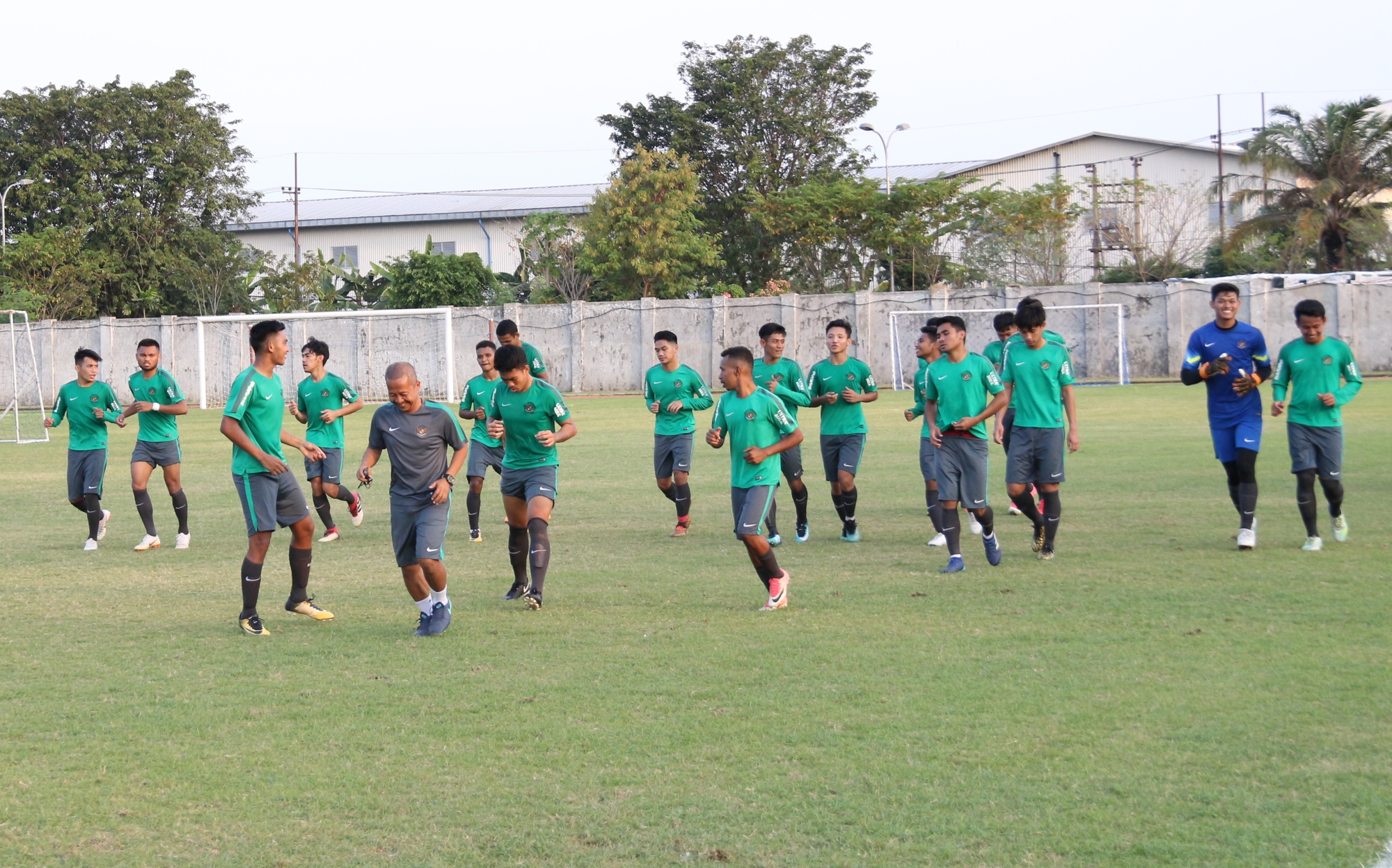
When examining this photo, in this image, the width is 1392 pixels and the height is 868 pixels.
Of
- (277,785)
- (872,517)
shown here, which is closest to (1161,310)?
(872,517)

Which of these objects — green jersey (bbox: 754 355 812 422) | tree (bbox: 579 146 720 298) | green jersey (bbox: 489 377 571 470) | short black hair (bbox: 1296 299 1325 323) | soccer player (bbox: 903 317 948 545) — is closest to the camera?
green jersey (bbox: 489 377 571 470)

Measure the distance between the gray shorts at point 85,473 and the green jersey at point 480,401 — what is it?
11.0 ft

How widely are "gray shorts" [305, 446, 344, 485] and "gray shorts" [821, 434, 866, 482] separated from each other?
4516 millimetres

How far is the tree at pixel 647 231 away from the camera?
144 feet

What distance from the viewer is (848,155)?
51.2 metres

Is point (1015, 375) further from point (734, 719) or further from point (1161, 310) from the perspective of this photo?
point (1161, 310)

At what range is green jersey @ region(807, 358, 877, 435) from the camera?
11484mm

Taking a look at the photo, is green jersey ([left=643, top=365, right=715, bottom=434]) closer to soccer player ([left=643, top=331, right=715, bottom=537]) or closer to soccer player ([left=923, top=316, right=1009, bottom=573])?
soccer player ([left=643, top=331, right=715, bottom=537])

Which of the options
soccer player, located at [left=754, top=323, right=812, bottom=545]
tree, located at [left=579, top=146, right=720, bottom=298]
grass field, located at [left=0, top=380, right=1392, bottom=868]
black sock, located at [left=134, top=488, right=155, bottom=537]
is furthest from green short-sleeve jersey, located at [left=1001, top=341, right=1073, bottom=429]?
tree, located at [left=579, top=146, right=720, bottom=298]

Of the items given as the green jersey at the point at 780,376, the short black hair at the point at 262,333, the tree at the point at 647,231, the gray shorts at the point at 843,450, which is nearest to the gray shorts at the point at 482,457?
the green jersey at the point at 780,376

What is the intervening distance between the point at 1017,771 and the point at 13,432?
1214 inches

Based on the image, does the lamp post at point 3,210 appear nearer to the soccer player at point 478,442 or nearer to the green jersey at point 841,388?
the soccer player at point 478,442

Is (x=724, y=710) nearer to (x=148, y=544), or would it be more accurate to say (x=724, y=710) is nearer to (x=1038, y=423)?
(x=1038, y=423)

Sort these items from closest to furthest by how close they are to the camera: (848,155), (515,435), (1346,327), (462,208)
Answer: (515,435) < (1346,327) < (848,155) < (462,208)
